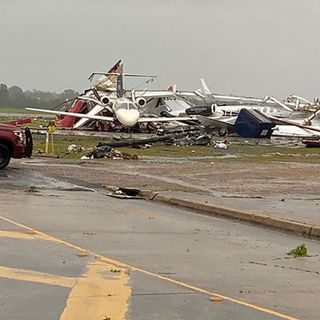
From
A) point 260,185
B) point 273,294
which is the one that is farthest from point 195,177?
point 273,294

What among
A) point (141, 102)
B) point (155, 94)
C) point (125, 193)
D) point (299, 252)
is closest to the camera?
point (299, 252)

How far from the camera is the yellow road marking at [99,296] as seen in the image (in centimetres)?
682

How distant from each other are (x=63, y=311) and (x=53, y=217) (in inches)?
268

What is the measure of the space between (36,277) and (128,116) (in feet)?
154

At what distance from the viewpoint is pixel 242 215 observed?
15164 millimetres

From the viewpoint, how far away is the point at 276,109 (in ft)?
225

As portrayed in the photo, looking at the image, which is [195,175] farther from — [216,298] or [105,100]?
[105,100]

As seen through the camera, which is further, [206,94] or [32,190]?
[206,94]

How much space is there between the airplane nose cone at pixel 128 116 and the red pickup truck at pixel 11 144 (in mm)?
31388

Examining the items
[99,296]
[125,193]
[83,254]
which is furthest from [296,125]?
[99,296]

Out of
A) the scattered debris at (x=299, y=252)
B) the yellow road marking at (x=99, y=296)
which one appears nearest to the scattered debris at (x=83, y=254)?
the yellow road marking at (x=99, y=296)

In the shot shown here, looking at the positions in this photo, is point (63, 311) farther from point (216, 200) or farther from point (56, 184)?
point (56, 184)

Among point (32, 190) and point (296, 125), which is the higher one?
→ point (32, 190)

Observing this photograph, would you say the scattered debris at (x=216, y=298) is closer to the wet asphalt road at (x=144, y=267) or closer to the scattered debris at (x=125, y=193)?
the wet asphalt road at (x=144, y=267)
